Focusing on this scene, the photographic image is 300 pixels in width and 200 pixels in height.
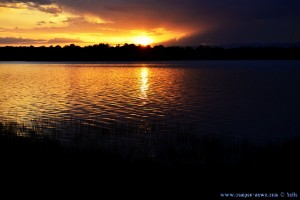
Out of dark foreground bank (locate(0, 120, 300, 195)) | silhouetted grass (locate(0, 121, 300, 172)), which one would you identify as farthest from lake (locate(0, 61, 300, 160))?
dark foreground bank (locate(0, 120, 300, 195))

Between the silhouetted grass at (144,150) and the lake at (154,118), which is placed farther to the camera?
the lake at (154,118)

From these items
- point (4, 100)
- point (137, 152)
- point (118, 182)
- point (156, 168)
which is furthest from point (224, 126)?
point (4, 100)

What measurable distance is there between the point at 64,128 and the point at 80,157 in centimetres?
1072

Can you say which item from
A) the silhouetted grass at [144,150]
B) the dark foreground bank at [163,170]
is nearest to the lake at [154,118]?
the silhouetted grass at [144,150]

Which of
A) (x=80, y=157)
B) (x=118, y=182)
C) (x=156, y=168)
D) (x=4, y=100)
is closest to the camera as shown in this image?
(x=118, y=182)

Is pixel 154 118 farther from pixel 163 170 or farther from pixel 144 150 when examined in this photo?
pixel 163 170

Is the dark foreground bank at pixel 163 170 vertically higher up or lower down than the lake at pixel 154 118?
higher up

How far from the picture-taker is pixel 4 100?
3834 centimetres

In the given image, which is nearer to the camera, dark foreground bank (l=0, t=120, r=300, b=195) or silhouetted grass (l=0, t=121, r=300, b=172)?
dark foreground bank (l=0, t=120, r=300, b=195)

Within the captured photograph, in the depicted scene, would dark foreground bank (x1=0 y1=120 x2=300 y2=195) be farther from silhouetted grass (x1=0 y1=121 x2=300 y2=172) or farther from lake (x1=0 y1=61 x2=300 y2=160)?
lake (x1=0 y1=61 x2=300 y2=160)

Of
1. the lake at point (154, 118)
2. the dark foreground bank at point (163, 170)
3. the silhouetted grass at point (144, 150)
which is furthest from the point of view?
the lake at point (154, 118)

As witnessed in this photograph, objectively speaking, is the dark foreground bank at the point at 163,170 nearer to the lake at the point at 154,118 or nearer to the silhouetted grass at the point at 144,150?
the silhouetted grass at the point at 144,150

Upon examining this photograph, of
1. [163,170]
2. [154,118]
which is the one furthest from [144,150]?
[154,118]

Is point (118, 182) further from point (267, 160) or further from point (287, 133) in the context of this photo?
point (287, 133)
